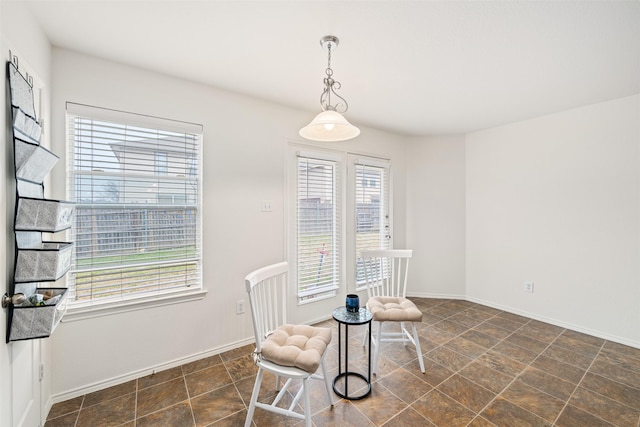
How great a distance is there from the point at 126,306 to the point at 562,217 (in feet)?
14.6

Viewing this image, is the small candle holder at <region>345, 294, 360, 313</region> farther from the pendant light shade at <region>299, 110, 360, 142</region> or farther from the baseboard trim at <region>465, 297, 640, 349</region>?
the baseboard trim at <region>465, 297, 640, 349</region>

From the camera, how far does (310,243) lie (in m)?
3.16

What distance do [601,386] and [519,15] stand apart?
2703 mm

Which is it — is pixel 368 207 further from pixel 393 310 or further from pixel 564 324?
pixel 564 324

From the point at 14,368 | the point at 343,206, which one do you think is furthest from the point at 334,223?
the point at 14,368

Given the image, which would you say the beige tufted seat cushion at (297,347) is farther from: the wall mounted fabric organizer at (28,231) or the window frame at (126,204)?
the wall mounted fabric organizer at (28,231)

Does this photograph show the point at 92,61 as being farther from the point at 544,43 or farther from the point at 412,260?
the point at 412,260

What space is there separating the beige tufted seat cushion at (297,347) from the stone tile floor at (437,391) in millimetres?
480

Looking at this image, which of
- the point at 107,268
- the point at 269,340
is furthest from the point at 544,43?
the point at 107,268

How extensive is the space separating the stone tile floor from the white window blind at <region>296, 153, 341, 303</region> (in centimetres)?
74

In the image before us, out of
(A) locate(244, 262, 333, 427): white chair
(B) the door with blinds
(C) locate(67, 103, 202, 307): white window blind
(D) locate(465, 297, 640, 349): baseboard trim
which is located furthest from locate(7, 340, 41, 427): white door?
(D) locate(465, 297, 640, 349): baseboard trim

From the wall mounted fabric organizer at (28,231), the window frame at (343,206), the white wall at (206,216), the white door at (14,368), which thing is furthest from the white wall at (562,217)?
the white door at (14,368)

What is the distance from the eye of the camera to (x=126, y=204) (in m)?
2.12

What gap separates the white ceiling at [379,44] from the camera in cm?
157
